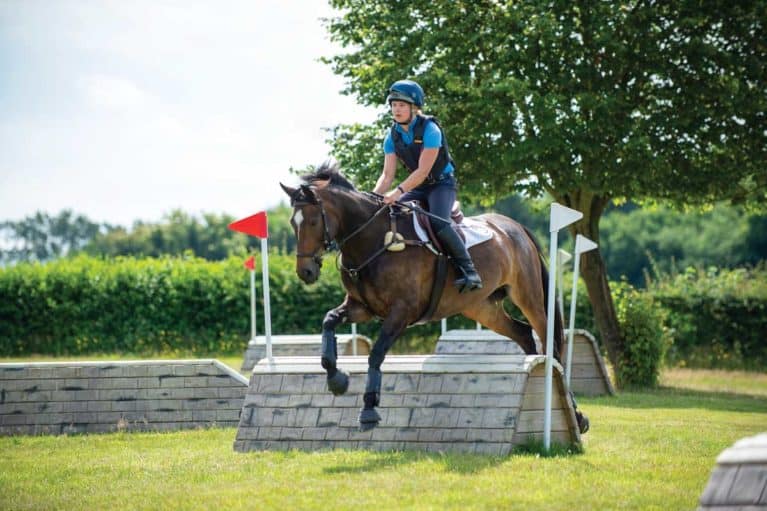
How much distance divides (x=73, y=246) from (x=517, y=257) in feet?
364

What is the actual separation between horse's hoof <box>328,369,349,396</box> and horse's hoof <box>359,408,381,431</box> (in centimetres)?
24

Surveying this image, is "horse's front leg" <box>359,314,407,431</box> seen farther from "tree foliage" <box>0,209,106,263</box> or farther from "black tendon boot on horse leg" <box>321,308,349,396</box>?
"tree foliage" <box>0,209,106,263</box>

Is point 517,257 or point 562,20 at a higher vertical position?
point 562,20

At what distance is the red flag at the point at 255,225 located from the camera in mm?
9414

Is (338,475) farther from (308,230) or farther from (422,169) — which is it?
(422,169)

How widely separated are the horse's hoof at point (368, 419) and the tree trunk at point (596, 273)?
1185 centimetres

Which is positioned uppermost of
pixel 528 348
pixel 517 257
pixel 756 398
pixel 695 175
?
pixel 695 175

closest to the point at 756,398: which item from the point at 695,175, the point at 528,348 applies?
the point at 695,175

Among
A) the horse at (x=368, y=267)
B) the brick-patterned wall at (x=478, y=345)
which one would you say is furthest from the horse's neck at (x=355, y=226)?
the brick-patterned wall at (x=478, y=345)

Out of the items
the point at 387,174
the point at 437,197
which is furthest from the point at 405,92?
the point at 437,197

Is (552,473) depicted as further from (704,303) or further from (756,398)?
(704,303)

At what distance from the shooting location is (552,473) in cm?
692

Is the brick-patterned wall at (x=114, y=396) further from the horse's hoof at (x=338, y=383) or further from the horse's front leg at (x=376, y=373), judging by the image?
the horse's front leg at (x=376, y=373)

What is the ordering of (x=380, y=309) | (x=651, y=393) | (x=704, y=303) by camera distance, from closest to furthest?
(x=380, y=309) < (x=651, y=393) < (x=704, y=303)
